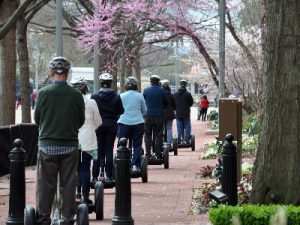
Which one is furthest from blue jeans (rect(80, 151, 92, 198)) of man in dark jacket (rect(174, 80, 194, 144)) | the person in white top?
man in dark jacket (rect(174, 80, 194, 144))

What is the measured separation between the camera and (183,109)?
22703 mm

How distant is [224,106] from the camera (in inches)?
504

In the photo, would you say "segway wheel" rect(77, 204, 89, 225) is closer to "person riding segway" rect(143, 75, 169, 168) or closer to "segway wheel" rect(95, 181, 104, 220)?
"segway wheel" rect(95, 181, 104, 220)

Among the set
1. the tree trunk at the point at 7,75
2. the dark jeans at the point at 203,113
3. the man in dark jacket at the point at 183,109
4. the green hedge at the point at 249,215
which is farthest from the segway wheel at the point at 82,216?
the dark jeans at the point at 203,113

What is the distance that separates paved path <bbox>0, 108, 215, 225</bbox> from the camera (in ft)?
35.2

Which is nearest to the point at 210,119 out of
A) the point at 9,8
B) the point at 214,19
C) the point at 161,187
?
the point at 214,19

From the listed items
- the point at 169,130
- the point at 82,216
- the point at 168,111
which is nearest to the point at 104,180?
the point at 82,216

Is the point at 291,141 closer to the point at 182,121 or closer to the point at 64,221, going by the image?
the point at 64,221

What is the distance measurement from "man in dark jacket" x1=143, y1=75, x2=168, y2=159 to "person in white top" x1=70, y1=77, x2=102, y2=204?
6.70 m

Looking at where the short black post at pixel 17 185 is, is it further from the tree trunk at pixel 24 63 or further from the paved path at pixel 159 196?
the tree trunk at pixel 24 63

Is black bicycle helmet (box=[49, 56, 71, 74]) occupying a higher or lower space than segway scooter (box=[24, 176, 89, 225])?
higher

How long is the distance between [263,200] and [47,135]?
239 centimetres

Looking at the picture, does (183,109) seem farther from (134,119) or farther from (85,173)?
(85,173)

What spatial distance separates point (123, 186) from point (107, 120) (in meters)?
3.81
